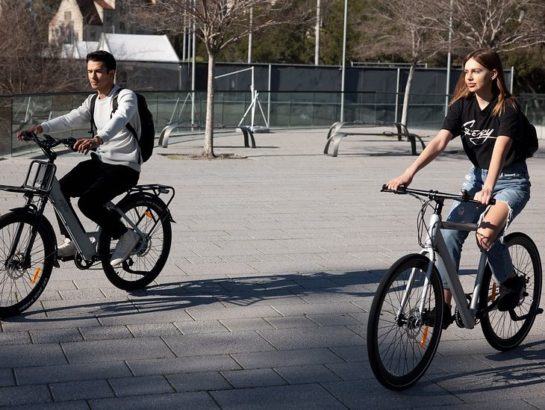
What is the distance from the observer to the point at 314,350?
6.05m

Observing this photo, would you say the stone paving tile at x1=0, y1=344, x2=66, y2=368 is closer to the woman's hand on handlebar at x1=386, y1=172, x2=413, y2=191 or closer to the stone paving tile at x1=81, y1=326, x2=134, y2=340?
the stone paving tile at x1=81, y1=326, x2=134, y2=340

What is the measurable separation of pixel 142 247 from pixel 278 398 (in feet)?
8.23

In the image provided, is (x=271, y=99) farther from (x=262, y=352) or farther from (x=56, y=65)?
(x=262, y=352)

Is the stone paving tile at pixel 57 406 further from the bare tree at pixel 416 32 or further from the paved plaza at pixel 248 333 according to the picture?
the bare tree at pixel 416 32

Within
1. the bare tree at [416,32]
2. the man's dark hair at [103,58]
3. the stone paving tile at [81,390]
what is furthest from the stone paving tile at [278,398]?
the bare tree at [416,32]

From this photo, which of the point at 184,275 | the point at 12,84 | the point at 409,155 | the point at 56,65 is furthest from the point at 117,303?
the point at 56,65

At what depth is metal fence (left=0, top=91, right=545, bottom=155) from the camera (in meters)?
18.8

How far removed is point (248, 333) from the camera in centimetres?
639

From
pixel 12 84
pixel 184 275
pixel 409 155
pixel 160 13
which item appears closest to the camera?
pixel 184 275

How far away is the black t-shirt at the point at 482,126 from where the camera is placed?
5.66m

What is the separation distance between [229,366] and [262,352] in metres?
0.36

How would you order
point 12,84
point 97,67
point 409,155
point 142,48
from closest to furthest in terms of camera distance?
point 97,67 → point 409,155 → point 12,84 → point 142,48

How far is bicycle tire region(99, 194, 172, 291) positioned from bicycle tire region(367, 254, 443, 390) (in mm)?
2574

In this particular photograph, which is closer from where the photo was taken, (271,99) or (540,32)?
(540,32)
